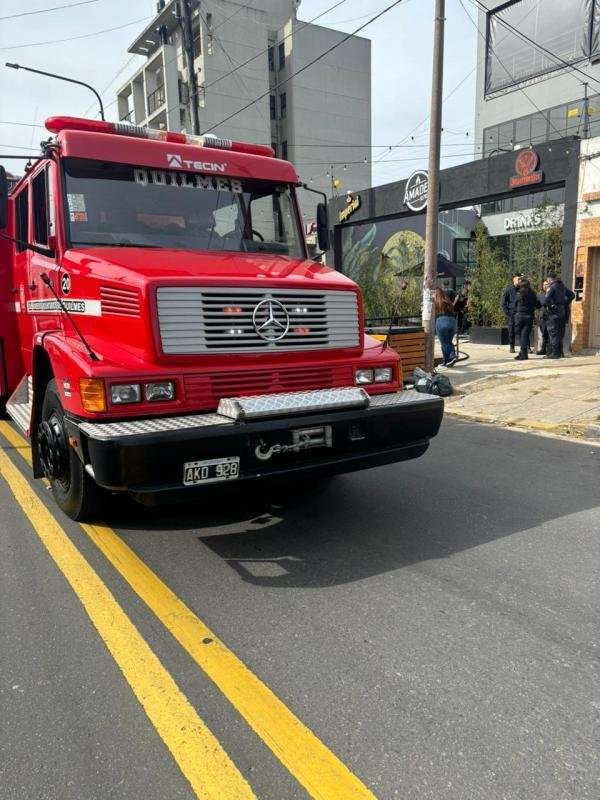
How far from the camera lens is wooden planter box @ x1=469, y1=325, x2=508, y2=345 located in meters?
17.0

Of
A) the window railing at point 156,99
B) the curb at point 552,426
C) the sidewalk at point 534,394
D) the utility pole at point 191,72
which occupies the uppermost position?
the window railing at point 156,99

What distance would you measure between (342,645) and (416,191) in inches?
626

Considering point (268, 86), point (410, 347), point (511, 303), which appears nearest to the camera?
point (410, 347)

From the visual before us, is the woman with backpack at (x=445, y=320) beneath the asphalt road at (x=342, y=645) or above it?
above

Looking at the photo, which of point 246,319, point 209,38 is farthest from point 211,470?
point 209,38

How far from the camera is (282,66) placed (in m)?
45.2

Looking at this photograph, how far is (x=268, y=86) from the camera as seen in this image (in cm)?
4506

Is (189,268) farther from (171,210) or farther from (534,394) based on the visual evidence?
(534,394)

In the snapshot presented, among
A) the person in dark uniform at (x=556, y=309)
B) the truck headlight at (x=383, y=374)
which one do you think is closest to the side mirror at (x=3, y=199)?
the truck headlight at (x=383, y=374)

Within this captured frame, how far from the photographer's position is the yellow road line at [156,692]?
6.78ft

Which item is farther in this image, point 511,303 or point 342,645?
point 511,303

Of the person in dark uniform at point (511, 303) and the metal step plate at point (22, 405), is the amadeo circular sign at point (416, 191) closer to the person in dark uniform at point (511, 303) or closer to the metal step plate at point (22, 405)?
the person in dark uniform at point (511, 303)

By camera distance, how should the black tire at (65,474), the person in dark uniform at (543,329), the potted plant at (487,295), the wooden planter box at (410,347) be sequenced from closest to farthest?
the black tire at (65,474), the wooden planter box at (410,347), the person in dark uniform at (543,329), the potted plant at (487,295)

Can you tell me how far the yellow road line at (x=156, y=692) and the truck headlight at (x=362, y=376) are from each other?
2123mm
